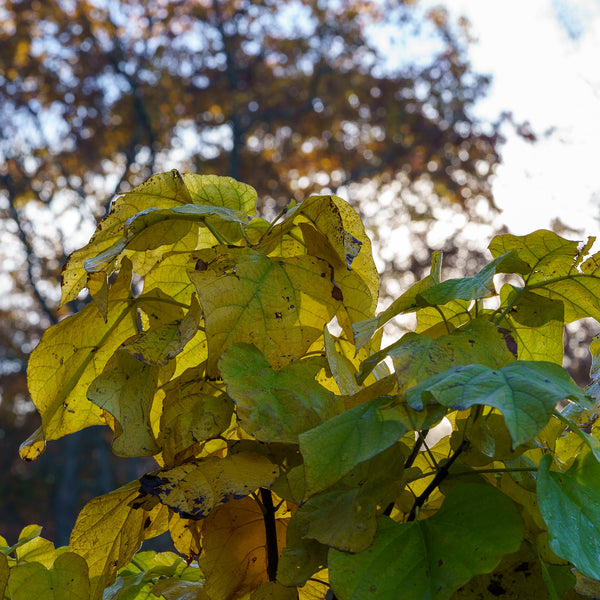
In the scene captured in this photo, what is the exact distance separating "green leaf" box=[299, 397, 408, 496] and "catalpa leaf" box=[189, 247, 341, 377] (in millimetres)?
80

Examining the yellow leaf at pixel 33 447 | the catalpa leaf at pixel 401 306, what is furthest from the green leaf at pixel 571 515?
the yellow leaf at pixel 33 447

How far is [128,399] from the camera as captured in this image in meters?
0.37

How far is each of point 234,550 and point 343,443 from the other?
0.46ft

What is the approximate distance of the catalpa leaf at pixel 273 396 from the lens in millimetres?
314

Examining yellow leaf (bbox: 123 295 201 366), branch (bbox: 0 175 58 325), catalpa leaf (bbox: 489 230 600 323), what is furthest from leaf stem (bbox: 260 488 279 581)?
branch (bbox: 0 175 58 325)

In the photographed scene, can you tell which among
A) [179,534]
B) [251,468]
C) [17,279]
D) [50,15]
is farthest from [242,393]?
[17,279]

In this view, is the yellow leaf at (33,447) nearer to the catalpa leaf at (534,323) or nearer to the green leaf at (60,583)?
the green leaf at (60,583)

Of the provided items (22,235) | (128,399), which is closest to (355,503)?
(128,399)

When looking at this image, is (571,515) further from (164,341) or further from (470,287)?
(164,341)

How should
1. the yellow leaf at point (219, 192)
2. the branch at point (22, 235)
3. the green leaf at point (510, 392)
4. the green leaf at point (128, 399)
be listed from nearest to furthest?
the green leaf at point (510, 392), the green leaf at point (128, 399), the yellow leaf at point (219, 192), the branch at point (22, 235)

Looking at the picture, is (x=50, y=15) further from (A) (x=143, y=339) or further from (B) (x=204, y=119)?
(A) (x=143, y=339)

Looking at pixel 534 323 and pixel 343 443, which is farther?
pixel 534 323

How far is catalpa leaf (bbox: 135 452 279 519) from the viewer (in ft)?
1.03

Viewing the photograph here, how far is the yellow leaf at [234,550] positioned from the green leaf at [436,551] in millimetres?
103
